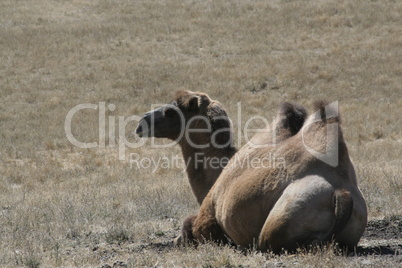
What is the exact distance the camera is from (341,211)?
5.98 metres

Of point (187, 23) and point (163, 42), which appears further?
point (187, 23)

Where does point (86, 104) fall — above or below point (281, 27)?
below

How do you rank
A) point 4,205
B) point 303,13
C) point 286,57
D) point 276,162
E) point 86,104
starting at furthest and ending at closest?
point 303,13 < point 286,57 < point 86,104 < point 4,205 < point 276,162

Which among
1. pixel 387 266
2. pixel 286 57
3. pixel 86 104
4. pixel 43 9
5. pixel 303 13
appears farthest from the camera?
pixel 43 9

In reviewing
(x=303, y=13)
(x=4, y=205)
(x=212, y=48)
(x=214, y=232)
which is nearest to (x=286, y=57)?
(x=212, y=48)

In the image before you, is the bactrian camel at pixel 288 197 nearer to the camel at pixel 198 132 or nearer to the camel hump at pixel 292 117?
the camel hump at pixel 292 117

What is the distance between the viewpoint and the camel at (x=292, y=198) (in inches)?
239

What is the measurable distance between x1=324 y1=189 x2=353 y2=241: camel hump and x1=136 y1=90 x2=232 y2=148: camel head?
10.4 ft

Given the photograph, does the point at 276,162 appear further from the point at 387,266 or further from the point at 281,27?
the point at 281,27

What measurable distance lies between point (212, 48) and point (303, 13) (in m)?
6.46

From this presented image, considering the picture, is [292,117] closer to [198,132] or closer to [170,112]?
[198,132]

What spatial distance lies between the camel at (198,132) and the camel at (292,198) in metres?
1.51

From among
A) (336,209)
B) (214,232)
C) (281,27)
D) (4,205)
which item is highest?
(281,27)

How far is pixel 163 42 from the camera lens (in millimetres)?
36125
